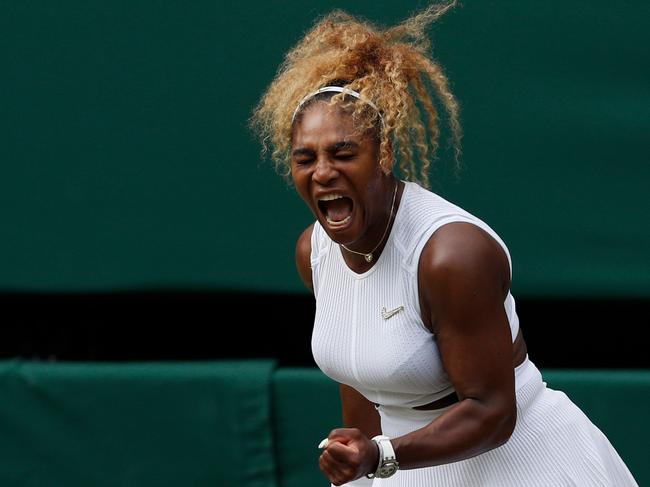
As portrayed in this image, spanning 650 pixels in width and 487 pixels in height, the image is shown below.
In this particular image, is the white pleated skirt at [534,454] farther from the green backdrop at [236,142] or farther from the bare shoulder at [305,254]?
the green backdrop at [236,142]

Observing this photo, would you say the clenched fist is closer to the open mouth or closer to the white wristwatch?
the white wristwatch

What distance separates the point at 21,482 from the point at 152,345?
1.75 ft

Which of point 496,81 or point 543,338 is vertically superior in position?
point 496,81

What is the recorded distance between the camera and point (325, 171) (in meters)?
1.81

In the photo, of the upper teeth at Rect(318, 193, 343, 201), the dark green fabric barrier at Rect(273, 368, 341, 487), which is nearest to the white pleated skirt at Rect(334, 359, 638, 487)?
the upper teeth at Rect(318, 193, 343, 201)

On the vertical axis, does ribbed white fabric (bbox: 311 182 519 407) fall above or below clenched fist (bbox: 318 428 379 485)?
above

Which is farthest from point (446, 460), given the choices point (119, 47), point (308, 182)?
point (119, 47)

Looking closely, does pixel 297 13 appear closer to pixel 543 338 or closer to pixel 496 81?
pixel 496 81

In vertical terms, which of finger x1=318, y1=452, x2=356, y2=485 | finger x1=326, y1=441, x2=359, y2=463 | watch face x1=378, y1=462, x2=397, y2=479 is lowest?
watch face x1=378, y1=462, x2=397, y2=479

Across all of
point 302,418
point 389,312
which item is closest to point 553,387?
point 302,418

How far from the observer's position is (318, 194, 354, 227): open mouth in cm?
185

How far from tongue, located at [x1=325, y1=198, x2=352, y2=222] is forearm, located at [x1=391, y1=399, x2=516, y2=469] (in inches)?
14.0

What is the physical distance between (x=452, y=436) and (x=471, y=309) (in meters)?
0.19

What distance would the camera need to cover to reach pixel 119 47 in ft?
10.2
